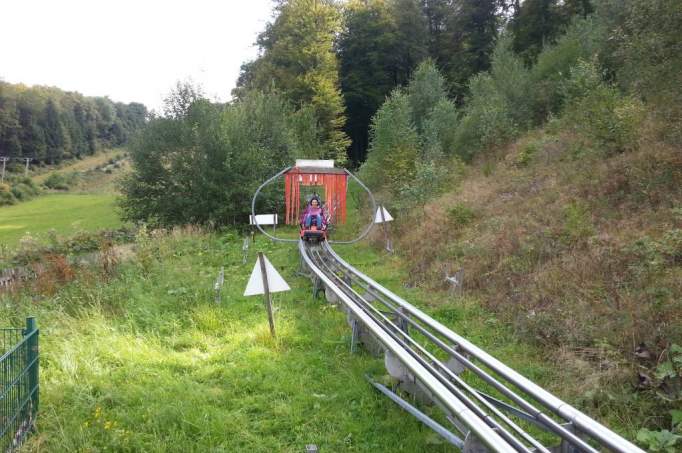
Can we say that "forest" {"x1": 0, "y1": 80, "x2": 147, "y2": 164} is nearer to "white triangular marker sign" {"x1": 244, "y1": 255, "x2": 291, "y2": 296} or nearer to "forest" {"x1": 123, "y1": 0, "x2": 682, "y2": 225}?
"forest" {"x1": 123, "y1": 0, "x2": 682, "y2": 225}

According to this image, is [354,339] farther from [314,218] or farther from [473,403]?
[314,218]

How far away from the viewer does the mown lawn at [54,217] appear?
3166 centimetres

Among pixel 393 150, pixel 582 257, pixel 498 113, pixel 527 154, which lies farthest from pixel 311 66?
pixel 582 257

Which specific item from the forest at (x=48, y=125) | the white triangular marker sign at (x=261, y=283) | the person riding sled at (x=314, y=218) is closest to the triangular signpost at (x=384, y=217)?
the person riding sled at (x=314, y=218)

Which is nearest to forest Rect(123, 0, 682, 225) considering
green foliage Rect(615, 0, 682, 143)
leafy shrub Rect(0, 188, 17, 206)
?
green foliage Rect(615, 0, 682, 143)

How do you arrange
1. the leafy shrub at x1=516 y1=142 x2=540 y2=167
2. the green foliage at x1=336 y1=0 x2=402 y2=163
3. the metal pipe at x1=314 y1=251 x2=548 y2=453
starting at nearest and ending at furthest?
1. the metal pipe at x1=314 y1=251 x2=548 y2=453
2. the leafy shrub at x1=516 y1=142 x2=540 y2=167
3. the green foliage at x1=336 y1=0 x2=402 y2=163

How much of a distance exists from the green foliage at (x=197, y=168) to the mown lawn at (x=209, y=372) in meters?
11.5

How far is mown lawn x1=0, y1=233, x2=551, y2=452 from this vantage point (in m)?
4.46

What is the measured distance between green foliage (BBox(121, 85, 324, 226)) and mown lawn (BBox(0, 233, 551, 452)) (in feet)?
37.9

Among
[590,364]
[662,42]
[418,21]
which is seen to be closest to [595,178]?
[662,42]

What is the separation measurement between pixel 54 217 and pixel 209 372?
41.2 meters

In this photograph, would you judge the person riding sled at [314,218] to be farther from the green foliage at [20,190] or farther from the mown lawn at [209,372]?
the green foliage at [20,190]

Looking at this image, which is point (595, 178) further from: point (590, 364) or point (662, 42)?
point (590, 364)

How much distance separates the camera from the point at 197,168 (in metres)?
21.3
